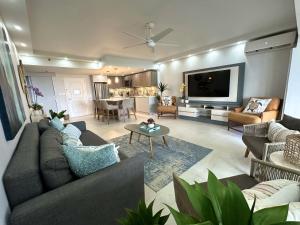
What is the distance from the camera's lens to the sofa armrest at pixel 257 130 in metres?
2.29

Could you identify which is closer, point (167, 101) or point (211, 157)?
point (211, 157)

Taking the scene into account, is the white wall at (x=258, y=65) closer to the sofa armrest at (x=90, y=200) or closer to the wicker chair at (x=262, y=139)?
the wicker chair at (x=262, y=139)

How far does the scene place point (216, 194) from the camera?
0.49 meters

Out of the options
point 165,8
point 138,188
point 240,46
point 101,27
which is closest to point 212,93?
point 240,46

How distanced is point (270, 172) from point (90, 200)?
1.44 meters

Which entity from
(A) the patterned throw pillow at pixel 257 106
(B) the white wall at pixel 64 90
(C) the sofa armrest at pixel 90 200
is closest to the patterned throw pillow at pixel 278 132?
(A) the patterned throw pillow at pixel 257 106

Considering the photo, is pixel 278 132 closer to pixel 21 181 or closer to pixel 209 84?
pixel 21 181

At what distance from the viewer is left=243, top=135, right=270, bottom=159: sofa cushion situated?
1.86 m

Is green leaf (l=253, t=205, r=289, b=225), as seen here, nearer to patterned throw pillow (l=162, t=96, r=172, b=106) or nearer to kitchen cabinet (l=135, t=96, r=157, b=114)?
patterned throw pillow (l=162, t=96, r=172, b=106)

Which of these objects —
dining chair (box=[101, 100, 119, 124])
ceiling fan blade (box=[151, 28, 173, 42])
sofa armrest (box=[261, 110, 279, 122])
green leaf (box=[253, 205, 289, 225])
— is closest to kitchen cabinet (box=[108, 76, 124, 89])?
dining chair (box=[101, 100, 119, 124])

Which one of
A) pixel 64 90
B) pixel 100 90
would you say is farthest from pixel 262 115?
pixel 64 90

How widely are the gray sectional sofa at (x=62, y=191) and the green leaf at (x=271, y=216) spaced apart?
0.96m

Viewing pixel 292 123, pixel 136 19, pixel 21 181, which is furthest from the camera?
pixel 136 19

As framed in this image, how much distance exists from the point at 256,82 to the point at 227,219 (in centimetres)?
469
